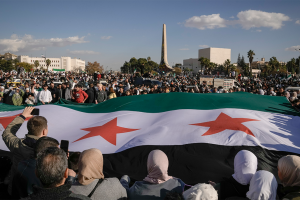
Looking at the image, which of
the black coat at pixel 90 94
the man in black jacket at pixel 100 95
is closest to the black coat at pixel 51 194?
the man in black jacket at pixel 100 95

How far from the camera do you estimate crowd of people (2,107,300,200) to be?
181 cm

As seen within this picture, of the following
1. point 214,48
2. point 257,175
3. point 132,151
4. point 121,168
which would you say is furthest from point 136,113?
point 214,48

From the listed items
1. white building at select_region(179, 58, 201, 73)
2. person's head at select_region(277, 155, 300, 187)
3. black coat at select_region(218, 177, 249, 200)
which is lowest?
black coat at select_region(218, 177, 249, 200)

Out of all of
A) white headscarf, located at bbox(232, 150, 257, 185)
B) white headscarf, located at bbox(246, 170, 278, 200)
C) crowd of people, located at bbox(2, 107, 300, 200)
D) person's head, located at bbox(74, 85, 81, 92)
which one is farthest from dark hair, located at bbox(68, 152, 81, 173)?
person's head, located at bbox(74, 85, 81, 92)

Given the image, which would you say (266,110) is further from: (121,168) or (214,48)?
(214,48)

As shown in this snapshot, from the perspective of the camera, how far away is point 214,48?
138875 mm

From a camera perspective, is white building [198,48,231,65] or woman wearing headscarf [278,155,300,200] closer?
woman wearing headscarf [278,155,300,200]

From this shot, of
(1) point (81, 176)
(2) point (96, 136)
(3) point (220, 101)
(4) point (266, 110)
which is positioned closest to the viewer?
(1) point (81, 176)

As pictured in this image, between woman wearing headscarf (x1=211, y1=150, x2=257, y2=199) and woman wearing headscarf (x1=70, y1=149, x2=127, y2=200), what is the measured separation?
118cm

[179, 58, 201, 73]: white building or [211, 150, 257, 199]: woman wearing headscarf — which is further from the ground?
[179, 58, 201, 73]: white building

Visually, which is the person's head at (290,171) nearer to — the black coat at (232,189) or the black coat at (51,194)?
the black coat at (232,189)

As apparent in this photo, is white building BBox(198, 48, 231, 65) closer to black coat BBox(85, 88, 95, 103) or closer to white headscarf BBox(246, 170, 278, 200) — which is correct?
black coat BBox(85, 88, 95, 103)

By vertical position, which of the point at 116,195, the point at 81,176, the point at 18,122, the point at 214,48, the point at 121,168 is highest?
the point at 214,48

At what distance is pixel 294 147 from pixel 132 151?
2.84 metres
